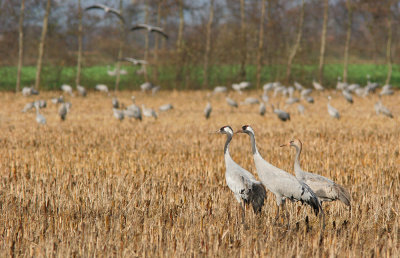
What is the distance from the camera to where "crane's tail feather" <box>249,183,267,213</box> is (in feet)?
16.0

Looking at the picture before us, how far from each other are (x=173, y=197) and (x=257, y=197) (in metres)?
1.14

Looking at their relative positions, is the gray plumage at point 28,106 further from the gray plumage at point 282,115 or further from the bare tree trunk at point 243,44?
the bare tree trunk at point 243,44

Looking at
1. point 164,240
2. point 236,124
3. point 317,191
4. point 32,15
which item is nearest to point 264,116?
point 236,124

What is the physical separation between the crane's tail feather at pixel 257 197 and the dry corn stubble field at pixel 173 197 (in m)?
0.10

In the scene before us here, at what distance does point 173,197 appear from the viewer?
561 centimetres

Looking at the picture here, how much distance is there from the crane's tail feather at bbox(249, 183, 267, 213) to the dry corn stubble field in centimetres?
10

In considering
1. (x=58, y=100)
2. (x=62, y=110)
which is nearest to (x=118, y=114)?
(x=62, y=110)

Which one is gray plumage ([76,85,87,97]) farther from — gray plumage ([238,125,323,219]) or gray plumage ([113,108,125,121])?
gray plumage ([238,125,323,219])

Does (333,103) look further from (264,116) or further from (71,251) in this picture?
(71,251)

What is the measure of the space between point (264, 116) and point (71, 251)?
1508cm

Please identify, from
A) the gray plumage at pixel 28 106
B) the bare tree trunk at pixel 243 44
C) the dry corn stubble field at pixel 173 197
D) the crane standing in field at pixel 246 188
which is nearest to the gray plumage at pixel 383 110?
the dry corn stubble field at pixel 173 197

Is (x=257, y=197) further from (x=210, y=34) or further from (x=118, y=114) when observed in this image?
(x=210, y=34)

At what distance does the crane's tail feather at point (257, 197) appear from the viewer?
4867 millimetres

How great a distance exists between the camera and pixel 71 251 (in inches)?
144
